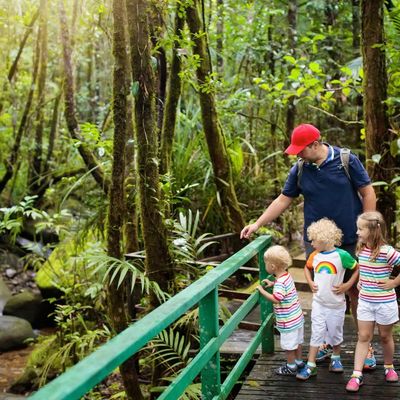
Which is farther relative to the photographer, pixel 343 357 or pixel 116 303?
pixel 116 303

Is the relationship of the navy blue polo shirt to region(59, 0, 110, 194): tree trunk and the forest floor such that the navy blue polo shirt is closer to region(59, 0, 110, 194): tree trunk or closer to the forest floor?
region(59, 0, 110, 194): tree trunk

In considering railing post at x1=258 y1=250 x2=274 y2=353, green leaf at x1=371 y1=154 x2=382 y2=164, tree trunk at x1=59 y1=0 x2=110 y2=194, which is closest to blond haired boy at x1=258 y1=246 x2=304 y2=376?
railing post at x1=258 y1=250 x2=274 y2=353

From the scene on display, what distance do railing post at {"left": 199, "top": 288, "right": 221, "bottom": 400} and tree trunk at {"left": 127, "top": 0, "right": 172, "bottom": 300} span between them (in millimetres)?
1698

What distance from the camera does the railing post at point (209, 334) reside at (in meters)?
2.86

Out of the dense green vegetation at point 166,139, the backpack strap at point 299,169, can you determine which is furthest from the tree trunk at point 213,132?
the backpack strap at point 299,169

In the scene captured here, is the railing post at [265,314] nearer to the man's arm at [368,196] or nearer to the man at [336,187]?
the man at [336,187]

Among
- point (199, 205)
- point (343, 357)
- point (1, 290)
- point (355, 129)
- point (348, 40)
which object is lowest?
point (1, 290)

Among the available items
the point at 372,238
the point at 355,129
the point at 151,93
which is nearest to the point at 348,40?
the point at 355,129

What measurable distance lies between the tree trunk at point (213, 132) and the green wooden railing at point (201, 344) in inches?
104

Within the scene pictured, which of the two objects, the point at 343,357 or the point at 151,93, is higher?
the point at 151,93

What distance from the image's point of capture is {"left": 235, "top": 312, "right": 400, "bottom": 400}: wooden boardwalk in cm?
347

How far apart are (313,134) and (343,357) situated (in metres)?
1.71

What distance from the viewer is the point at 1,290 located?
1061 centimetres

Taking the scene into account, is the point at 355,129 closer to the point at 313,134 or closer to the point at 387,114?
the point at 387,114
